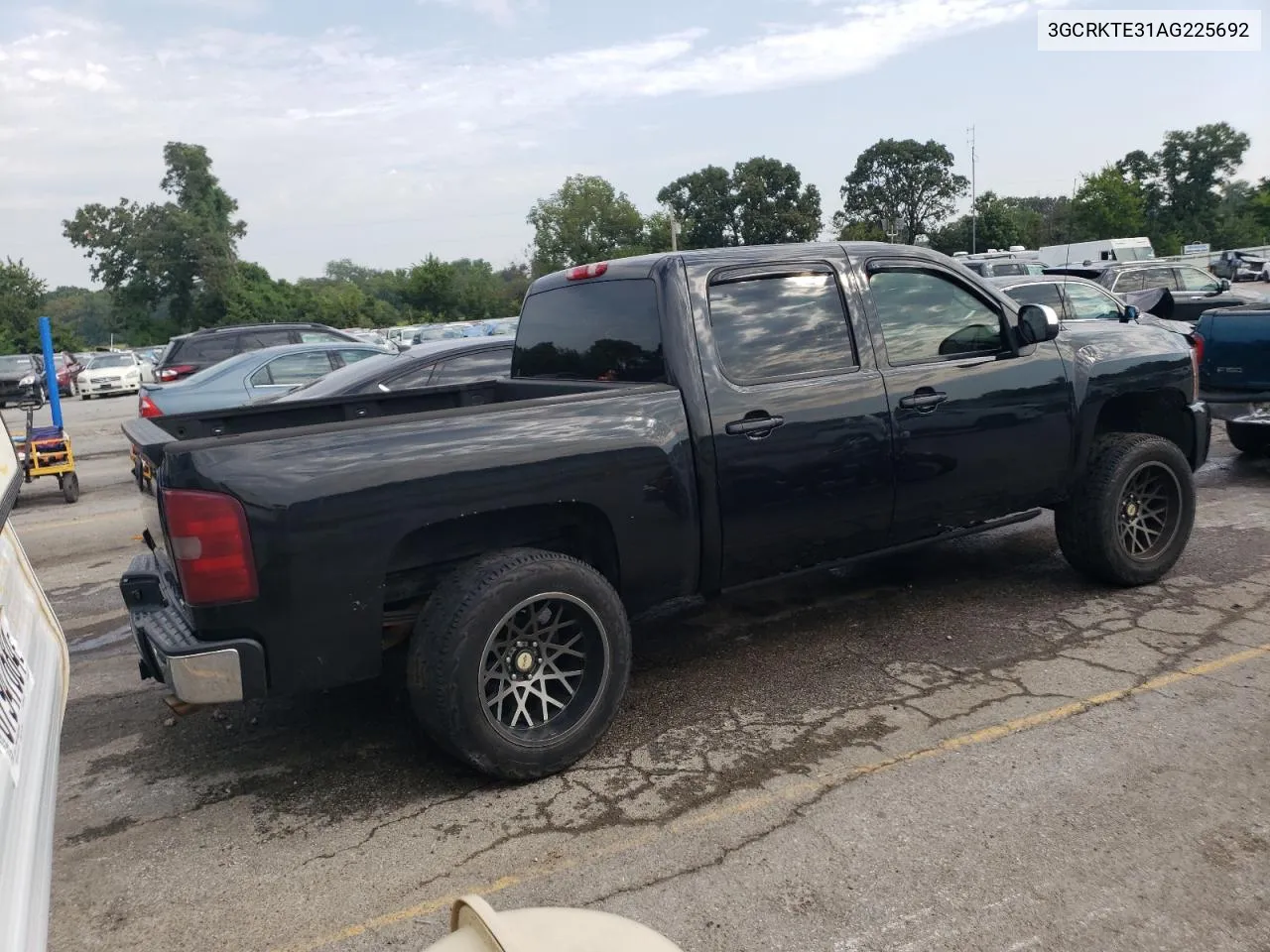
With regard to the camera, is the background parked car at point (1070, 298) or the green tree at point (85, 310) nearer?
the background parked car at point (1070, 298)

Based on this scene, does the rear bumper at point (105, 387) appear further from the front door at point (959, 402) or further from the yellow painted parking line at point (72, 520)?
the front door at point (959, 402)

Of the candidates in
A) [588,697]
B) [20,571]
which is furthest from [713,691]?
[20,571]

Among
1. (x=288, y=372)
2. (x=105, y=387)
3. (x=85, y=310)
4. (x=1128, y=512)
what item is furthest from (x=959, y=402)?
(x=85, y=310)

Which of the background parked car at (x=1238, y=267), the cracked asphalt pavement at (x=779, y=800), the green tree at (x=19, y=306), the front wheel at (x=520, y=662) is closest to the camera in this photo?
the cracked asphalt pavement at (x=779, y=800)

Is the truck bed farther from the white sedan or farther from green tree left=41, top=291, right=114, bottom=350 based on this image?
green tree left=41, top=291, right=114, bottom=350

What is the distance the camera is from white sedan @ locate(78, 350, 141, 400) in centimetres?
3322

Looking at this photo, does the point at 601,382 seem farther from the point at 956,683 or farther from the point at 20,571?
the point at 20,571

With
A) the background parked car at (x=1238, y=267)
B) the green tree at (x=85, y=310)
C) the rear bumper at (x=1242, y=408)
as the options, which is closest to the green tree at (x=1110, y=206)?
the background parked car at (x=1238, y=267)

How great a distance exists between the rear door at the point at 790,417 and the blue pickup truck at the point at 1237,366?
5.27 meters

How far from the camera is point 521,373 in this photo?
5562mm

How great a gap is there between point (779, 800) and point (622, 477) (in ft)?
4.43

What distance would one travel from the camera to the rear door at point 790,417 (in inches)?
171

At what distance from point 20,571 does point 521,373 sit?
2.91m

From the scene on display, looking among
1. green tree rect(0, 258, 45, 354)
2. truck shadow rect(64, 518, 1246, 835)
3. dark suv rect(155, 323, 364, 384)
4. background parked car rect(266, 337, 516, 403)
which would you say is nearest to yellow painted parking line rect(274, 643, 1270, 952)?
truck shadow rect(64, 518, 1246, 835)
